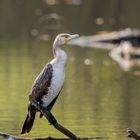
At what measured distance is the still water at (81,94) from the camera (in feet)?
59.7

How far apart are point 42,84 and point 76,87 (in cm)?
1127

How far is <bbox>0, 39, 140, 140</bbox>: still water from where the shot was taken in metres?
18.2

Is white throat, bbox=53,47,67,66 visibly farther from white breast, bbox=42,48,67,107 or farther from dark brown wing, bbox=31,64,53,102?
dark brown wing, bbox=31,64,53,102

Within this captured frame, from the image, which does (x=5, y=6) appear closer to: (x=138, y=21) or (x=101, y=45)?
(x=138, y=21)

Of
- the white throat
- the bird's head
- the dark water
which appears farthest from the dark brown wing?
the dark water

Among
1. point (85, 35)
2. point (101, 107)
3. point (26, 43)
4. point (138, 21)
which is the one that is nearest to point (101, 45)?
point (26, 43)

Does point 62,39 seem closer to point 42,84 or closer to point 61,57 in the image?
point 61,57

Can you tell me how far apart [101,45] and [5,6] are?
78.4ft

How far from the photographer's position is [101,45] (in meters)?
41.8

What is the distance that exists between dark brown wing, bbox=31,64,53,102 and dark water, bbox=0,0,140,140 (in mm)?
2197

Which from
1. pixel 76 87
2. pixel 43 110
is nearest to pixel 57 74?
pixel 43 110

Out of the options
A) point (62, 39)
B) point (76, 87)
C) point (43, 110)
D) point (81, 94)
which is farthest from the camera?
point (76, 87)

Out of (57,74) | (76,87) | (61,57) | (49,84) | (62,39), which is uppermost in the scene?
(62,39)

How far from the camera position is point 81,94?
2412 centimetres
